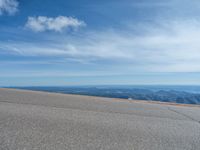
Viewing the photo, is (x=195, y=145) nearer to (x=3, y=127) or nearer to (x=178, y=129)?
(x=178, y=129)

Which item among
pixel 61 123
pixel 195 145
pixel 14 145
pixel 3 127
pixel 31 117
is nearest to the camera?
pixel 14 145

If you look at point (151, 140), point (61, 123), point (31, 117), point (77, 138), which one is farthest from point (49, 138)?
point (151, 140)

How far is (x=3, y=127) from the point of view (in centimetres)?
321

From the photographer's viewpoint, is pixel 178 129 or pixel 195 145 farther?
pixel 178 129

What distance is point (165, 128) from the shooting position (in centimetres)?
383

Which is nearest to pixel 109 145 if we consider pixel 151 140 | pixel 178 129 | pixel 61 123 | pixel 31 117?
pixel 151 140

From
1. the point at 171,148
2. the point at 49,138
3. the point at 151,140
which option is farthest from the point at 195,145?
the point at 49,138

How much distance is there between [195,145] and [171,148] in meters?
0.56

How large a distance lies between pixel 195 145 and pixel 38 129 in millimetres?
3169

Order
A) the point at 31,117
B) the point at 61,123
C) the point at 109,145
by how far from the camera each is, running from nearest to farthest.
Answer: the point at 109,145, the point at 61,123, the point at 31,117

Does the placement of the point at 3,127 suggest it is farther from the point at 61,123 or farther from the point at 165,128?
the point at 165,128

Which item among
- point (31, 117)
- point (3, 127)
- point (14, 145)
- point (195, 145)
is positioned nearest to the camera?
point (14, 145)

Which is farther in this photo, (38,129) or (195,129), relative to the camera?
(195,129)

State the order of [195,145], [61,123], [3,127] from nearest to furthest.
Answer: [195,145] → [3,127] → [61,123]
